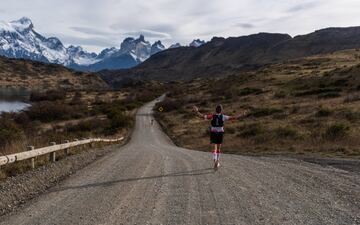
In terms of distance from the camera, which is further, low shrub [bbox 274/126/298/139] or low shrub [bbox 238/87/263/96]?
low shrub [bbox 238/87/263/96]

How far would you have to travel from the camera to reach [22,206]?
30.2ft

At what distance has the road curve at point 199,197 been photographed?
26.3 feet

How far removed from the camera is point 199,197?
9.60 meters

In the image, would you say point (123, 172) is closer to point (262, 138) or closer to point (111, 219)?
point (111, 219)

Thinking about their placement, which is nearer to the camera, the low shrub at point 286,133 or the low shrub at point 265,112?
the low shrub at point 286,133

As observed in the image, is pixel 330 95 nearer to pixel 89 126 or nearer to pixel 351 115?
pixel 351 115

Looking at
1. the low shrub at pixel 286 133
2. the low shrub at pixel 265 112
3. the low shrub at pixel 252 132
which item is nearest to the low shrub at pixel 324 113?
the low shrub at pixel 252 132

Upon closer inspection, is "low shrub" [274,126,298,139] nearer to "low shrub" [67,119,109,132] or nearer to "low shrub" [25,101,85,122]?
"low shrub" [67,119,109,132]

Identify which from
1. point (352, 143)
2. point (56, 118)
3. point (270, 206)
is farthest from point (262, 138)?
point (56, 118)

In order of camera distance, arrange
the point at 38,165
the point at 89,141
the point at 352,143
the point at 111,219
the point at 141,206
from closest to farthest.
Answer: the point at 111,219
the point at 141,206
the point at 38,165
the point at 352,143
the point at 89,141

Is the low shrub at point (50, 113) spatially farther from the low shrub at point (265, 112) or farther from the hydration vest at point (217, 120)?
the hydration vest at point (217, 120)

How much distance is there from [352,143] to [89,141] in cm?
1470

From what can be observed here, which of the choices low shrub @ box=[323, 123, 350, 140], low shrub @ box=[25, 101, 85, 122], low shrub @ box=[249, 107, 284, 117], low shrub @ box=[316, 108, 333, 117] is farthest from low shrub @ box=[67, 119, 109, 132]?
low shrub @ box=[323, 123, 350, 140]

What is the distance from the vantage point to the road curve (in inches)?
316
